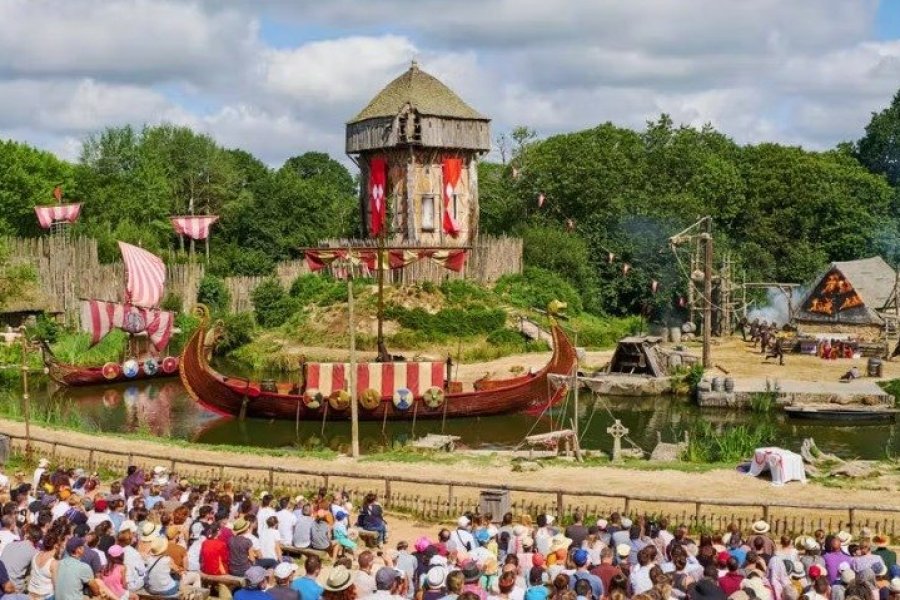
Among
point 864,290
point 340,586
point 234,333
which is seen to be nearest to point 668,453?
point 340,586

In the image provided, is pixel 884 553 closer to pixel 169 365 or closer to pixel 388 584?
pixel 388 584

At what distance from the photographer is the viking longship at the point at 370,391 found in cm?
3791

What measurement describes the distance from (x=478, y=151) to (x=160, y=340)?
21.1 meters

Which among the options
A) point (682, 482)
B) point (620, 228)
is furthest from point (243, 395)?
point (620, 228)

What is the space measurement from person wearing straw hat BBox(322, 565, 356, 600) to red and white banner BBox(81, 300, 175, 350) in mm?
36049

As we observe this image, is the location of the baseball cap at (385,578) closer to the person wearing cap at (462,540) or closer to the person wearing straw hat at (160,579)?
the person wearing cap at (462,540)

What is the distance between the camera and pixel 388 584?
12539 millimetres

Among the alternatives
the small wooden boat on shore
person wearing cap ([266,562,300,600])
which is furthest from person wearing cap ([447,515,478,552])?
the small wooden boat on shore

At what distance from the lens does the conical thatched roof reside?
6100cm

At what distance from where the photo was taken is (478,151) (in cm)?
6225

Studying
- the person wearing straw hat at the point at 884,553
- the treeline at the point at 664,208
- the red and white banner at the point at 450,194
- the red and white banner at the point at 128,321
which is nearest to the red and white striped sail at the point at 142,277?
the red and white banner at the point at 128,321

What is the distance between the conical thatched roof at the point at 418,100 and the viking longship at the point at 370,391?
79.5 feet

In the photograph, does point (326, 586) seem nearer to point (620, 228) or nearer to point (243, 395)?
point (243, 395)

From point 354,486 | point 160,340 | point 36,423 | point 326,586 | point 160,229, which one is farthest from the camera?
point 160,229
